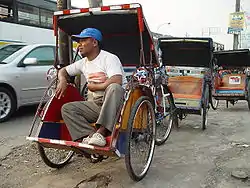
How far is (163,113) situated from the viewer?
5.02m

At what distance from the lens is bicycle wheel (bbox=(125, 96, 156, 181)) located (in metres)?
3.30

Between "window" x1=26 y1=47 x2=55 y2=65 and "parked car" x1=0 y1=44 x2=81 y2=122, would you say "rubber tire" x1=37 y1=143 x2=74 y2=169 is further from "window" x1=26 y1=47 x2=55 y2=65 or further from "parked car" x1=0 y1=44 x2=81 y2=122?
"window" x1=26 y1=47 x2=55 y2=65

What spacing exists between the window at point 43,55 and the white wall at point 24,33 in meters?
3.00

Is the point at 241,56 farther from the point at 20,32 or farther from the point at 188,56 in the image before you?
the point at 20,32

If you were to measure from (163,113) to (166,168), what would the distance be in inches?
47.0

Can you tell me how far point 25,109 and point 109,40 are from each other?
13.6 ft

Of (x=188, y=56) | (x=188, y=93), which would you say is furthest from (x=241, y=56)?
(x=188, y=93)

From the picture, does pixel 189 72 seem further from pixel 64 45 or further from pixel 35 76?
pixel 35 76

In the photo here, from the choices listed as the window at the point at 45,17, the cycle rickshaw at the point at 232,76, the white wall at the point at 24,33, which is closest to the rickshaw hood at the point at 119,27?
the cycle rickshaw at the point at 232,76

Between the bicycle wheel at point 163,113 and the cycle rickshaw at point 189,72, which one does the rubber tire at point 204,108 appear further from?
the bicycle wheel at point 163,113

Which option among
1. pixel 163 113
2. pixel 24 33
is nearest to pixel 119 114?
pixel 163 113

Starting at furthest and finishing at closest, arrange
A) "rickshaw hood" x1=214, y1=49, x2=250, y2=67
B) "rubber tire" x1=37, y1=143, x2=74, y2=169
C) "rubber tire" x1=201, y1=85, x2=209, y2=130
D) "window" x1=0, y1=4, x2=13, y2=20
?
"window" x1=0, y1=4, x2=13, y2=20 → "rickshaw hood" x1=214, y1=49, x2=250, y2=67 → "rubber tire" x1=201, y1=85, x2=209, y2=130 → "rubber tire" x1=37, y1=143, x2=74, y2=169

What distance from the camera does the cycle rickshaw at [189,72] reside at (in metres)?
6.11

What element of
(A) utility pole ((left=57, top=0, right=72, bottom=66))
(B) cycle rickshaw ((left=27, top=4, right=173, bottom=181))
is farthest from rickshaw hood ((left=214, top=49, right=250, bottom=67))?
(A) utility pole ((left=57, top=0, right=72, bottom=66))
